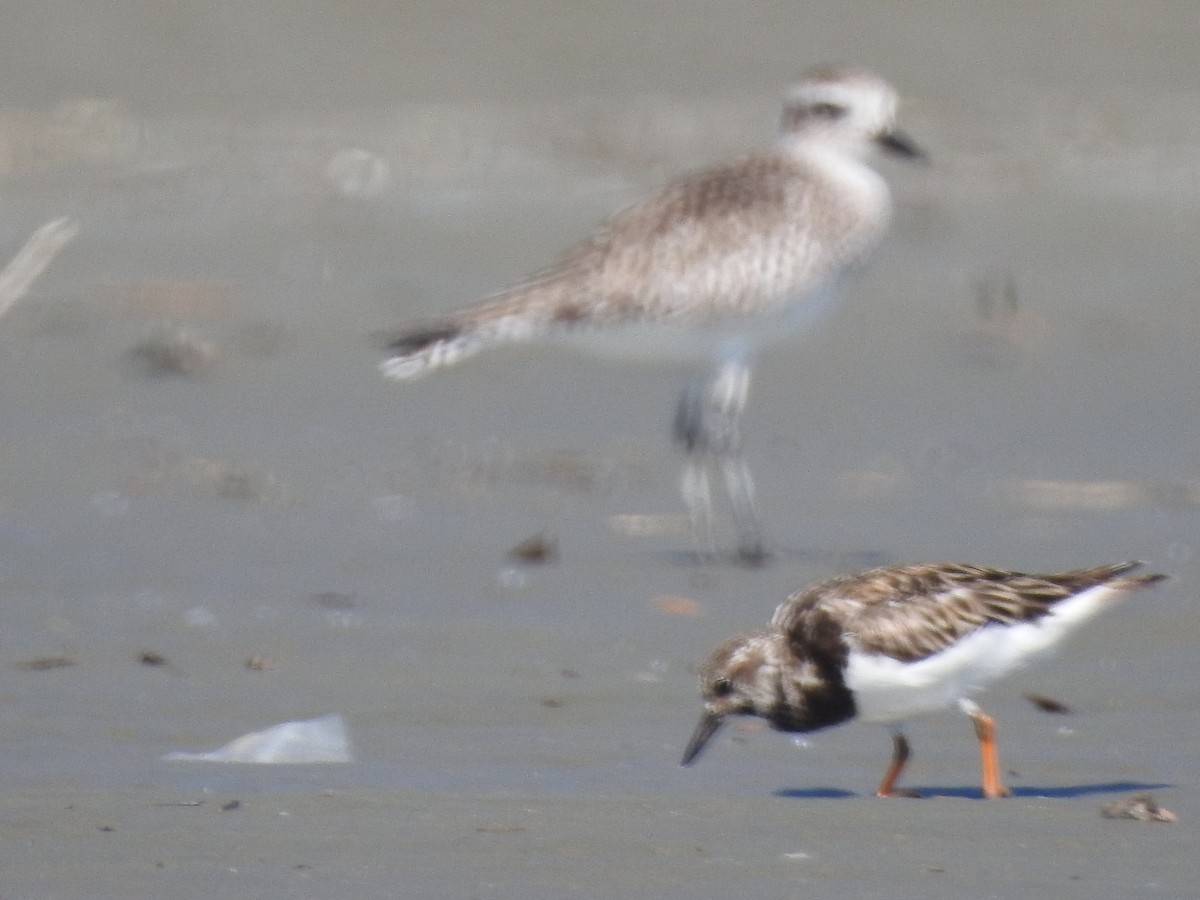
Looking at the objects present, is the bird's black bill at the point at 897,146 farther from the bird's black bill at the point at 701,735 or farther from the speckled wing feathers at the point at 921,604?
the bird's black bill at the point at 701,735

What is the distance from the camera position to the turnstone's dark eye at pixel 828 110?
30.8 feet

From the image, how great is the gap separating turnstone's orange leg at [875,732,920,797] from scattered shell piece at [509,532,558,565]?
2123 mm

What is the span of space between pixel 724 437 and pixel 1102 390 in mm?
2113

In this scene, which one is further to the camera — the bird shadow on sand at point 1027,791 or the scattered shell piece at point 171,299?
the scattered shell piece at point 171,299

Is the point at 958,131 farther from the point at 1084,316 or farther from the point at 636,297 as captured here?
the point at 636,297

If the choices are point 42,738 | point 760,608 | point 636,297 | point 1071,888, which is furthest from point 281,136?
point 1071,888

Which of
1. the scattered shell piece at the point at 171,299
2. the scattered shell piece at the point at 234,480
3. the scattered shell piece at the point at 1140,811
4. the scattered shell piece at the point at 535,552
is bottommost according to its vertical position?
the scattered shell piece at the point at 1140,811

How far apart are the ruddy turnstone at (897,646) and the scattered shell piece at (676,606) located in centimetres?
129

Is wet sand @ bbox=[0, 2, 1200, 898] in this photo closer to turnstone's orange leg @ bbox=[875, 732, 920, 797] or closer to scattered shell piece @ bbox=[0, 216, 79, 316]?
turnstone's orange leg @ bbox=[875, 732, 920, 797]

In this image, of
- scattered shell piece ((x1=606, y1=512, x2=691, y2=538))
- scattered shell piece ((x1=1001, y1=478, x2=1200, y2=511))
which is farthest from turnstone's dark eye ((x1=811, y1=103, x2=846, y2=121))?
scattered shell piece ((x1=606, y1=512, x2=691, y2=538))

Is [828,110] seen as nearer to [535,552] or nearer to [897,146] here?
[897,146]

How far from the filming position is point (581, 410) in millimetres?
9969

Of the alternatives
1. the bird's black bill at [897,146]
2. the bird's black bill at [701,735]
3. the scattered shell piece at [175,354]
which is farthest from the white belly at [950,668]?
the scattered shell piece at [175,354]

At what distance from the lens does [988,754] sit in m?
5.38
